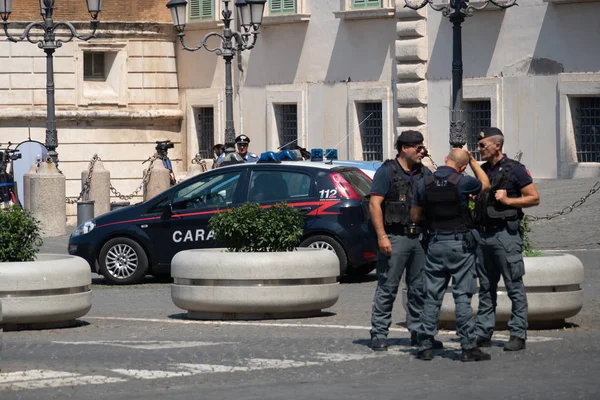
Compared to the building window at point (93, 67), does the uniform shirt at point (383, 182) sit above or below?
below

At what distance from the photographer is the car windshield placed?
58.4 ft

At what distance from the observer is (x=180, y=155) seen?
121ft

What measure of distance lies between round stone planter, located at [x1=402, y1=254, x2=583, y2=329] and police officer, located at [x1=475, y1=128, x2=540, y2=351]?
787 mm

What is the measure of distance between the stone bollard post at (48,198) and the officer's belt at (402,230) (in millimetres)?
17415

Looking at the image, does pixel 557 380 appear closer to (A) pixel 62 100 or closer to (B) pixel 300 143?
(B) pixel 300 143

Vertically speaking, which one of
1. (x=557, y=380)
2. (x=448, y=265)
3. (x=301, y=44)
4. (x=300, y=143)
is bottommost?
Result: (x=557, y=380)

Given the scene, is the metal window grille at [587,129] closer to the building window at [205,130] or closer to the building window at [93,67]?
the building window at [205,130]

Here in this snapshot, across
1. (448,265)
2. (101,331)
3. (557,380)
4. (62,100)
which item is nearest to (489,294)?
(448,265)

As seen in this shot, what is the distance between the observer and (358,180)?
18062mm

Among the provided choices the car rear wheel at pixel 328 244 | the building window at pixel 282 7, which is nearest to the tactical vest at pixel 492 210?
the car rear wheel at pixel 328 244

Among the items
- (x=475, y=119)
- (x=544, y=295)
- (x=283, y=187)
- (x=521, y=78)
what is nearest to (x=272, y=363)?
(x=544, y=295)

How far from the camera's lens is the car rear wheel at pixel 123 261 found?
60.1 feet

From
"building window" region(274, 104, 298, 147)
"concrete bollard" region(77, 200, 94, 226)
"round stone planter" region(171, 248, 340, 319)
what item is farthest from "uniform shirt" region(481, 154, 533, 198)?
"building window" region(274, 104, 298, 147)

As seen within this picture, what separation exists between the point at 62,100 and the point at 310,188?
61.4 ft
